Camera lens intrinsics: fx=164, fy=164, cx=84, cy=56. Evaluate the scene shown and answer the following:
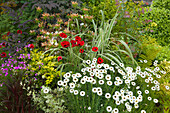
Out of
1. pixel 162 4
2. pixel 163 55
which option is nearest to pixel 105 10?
pixel 163 55

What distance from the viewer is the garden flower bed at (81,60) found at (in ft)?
7.52

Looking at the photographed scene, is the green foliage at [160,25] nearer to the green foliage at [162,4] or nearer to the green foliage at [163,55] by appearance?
the green foliage at [162,4]

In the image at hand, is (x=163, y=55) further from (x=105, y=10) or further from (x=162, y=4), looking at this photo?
(x=162, y=4)

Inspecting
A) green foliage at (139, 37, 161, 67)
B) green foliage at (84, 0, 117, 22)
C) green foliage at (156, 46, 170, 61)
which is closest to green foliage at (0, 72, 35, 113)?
green foliage at (139, 37, 161, 67)

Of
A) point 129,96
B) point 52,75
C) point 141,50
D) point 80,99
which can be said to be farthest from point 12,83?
point 141,50

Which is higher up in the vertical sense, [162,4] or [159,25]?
[162,4]

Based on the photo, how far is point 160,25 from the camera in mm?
5031

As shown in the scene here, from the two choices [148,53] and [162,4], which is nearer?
[148,53]

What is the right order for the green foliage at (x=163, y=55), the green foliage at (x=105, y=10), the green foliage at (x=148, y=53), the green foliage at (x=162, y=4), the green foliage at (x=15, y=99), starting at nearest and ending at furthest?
1. the green foliage at (x=15, y=99)
2. the green foliage at (x=148, y=53)
3. the green foliage at (x=163, y=55)
4. the green foliage at (x=105, y=10)
5. the green foliage at (x=162, y=4)

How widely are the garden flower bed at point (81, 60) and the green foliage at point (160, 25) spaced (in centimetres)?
3

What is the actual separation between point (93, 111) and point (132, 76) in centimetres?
76

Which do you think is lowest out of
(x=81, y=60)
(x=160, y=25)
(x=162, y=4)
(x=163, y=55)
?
(x=163, y=55)

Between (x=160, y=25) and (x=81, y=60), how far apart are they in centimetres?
306

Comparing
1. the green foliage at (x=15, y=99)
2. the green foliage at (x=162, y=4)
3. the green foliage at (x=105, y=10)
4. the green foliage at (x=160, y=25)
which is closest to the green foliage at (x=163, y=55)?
the green foliage at (x=160, y=25)
